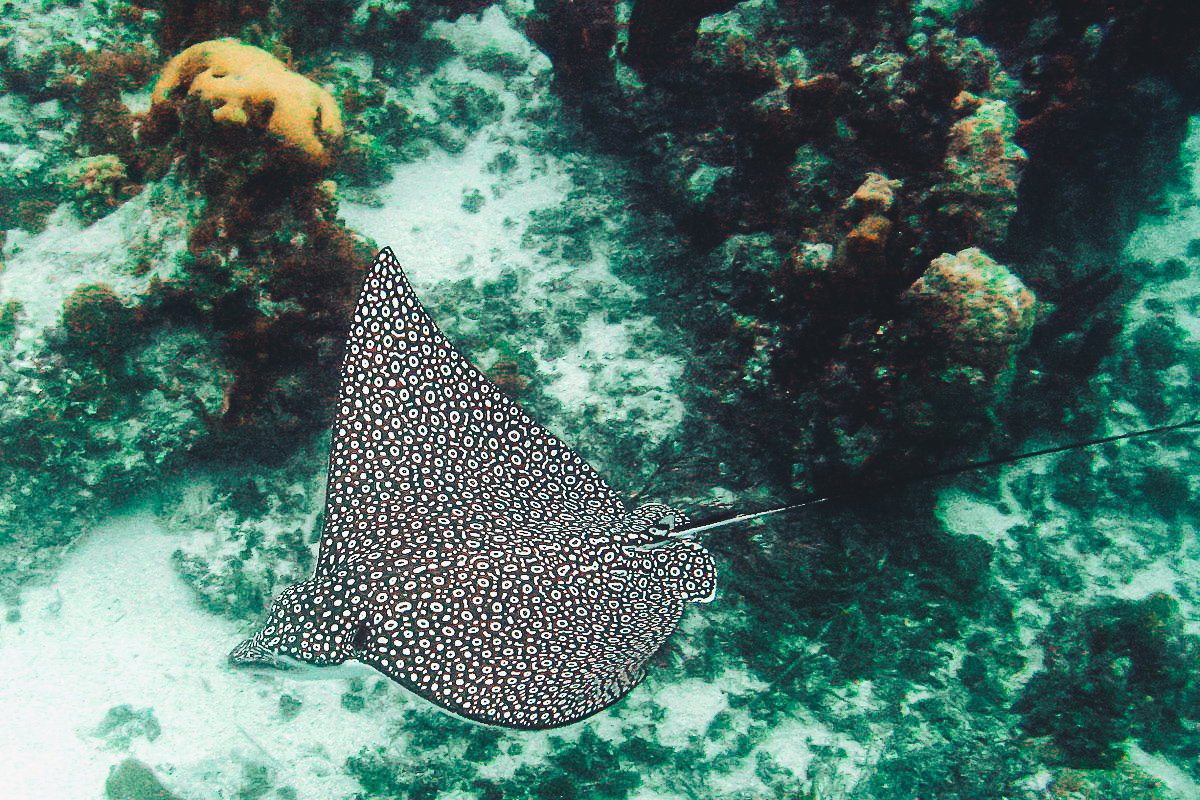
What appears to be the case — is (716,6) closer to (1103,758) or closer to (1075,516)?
(1075,516)

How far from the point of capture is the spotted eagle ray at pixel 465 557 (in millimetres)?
2898

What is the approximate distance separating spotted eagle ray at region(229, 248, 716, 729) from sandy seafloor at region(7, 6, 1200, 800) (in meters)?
1.08

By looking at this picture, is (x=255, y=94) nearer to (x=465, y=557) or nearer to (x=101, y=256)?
(x=101, y=256)

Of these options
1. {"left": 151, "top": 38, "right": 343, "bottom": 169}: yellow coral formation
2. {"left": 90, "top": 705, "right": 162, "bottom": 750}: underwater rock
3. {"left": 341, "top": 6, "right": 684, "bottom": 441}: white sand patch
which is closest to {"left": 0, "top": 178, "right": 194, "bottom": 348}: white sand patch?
{"left": 151, "top": 38, "right": 343, "bottom": 169}: yellow coral formation

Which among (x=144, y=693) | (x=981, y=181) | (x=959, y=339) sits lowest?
(x=144, y=693)

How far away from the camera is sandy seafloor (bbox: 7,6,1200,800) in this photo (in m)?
3.94

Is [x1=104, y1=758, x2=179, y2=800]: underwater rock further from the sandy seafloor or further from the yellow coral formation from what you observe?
the yellow coral formation

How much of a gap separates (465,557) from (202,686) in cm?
279

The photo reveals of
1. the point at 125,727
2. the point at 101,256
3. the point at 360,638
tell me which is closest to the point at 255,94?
the point at 101,256

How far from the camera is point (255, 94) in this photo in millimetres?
3904

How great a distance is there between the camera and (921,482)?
4715 mm

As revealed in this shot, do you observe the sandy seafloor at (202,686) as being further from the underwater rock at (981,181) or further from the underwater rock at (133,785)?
the underwater rock at (981,181)

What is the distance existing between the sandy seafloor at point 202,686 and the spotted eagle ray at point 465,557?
3.55 feet

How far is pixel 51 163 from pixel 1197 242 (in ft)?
44.6
